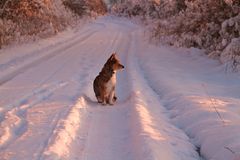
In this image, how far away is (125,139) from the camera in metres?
6.54

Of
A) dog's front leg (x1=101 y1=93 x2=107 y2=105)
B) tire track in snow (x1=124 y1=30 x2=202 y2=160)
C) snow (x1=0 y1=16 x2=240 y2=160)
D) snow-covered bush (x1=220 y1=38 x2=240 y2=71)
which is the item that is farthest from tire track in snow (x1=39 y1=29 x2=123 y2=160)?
snow-covered bush (x1=220 y1=38 x2=240 y2=71)

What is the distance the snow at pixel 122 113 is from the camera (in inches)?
232

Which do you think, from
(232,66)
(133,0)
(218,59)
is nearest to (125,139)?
(232,66)

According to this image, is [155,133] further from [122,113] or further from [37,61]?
[37,61]

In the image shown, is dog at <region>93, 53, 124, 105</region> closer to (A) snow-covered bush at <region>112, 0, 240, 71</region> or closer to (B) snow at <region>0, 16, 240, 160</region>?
(B) snow at <region>0, 16, 240, 160</region>

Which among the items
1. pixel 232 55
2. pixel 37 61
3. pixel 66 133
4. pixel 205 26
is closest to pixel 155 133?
pixel 66 133

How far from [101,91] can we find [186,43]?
33.7 ft

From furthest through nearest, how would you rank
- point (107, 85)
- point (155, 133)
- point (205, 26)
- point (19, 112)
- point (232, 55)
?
point (205, 26), point (232, 55), point (107, 85), point (19, 112), point (155, 133)

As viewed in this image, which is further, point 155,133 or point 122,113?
point 122,113

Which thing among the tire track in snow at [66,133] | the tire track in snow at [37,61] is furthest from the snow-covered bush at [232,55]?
the tire track in snow at [37,61]

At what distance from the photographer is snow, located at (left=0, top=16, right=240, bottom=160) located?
5891 millimetres

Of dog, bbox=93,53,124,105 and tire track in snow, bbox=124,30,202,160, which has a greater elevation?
dog, bbox=93,53,124,105

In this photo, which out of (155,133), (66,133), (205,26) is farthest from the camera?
(205,26)

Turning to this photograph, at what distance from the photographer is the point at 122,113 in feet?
27.4
